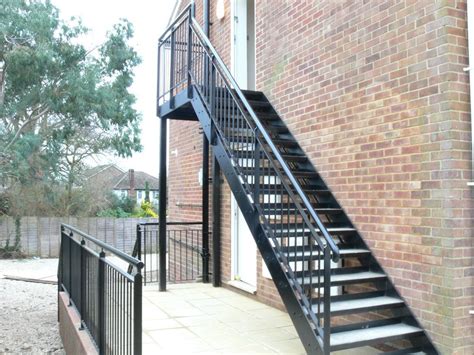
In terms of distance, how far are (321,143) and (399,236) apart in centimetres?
136

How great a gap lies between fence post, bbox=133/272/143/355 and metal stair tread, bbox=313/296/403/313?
145 centimetres

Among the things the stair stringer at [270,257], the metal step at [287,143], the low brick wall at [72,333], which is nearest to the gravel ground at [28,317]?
the low brick wall at [72,333]

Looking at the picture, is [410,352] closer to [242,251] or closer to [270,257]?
[270,257]

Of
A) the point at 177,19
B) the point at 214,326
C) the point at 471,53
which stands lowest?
the point at 214,326

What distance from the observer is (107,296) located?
353cm

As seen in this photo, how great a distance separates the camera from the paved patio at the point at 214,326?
155 inches

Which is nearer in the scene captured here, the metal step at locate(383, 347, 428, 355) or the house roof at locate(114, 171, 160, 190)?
the metal step at locate(383, 347, 428, 355)

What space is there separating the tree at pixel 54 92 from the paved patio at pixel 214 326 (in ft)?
33.8

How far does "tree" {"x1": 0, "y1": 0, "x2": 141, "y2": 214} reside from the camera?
546 inches

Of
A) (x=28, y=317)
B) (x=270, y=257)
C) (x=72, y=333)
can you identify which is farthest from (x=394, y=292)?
(x=28, y=317)

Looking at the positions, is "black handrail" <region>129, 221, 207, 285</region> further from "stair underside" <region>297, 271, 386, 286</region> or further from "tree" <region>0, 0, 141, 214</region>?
"tree" <region>0, 0, 141, 214</region>

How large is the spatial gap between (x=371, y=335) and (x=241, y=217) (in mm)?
3378

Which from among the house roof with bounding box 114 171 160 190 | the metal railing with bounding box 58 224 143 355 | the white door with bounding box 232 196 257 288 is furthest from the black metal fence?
the house roof with bounding box 114 171 160 190

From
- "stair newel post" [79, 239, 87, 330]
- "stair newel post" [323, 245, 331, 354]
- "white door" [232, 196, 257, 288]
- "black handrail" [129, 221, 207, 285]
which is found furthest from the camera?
"black handrail" [129, 221, 207, 285]
